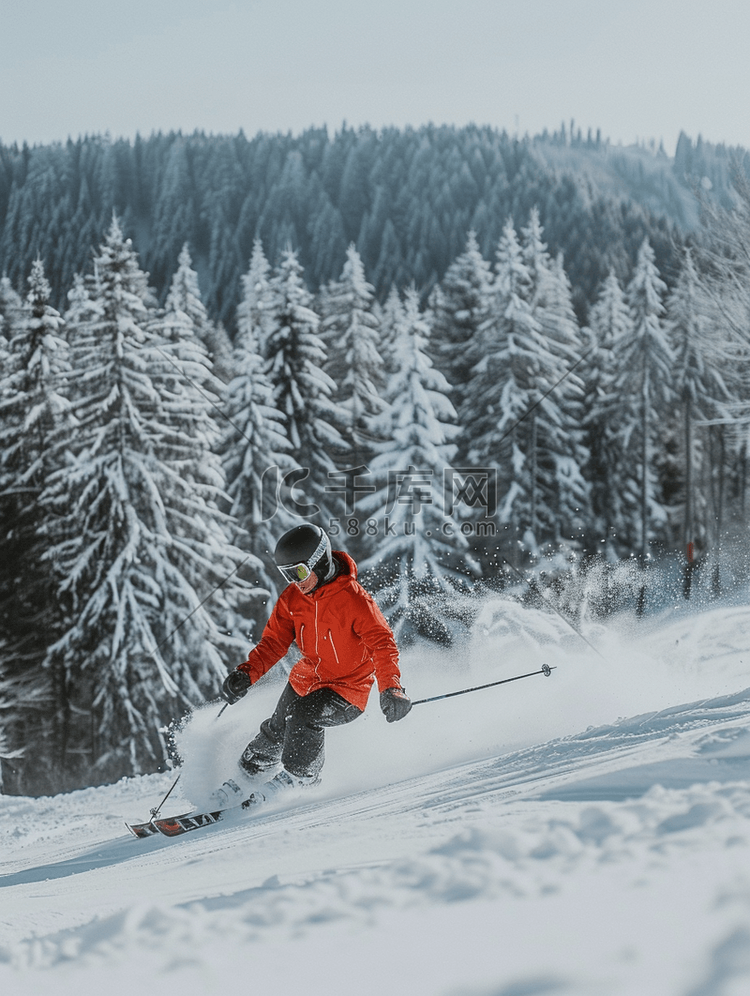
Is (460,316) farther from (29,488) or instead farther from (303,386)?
(29,488)

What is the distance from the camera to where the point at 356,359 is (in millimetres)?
20188

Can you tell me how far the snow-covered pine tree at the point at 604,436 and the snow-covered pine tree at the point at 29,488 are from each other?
13.8 metres

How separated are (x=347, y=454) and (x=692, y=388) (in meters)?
10.0

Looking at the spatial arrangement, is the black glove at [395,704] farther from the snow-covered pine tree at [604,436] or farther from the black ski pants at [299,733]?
the snow-covered pine tree at [604,436]

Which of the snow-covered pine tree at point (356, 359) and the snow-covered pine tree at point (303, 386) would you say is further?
the snow-covered pine tree at point (356, 359)

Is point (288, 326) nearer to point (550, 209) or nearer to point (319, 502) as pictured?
point (319, 502)

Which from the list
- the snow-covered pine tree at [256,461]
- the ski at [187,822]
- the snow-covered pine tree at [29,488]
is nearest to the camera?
the ski at [187,822]

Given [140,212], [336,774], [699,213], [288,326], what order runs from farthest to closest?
[140,212] → [699,213] → [288,326] → [336,774]

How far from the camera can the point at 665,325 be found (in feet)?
72.8

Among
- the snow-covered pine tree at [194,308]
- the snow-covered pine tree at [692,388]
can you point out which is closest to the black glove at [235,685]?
the snow-covered pine tree at [194,308]

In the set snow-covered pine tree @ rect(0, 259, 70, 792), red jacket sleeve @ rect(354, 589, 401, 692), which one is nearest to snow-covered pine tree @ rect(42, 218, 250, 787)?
snow-covered pine tree @ rect(0, 259, 70, 792)

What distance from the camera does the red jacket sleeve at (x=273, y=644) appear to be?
4.87 m

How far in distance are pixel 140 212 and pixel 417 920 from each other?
6916 cm

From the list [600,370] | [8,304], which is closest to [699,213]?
[600,370]
